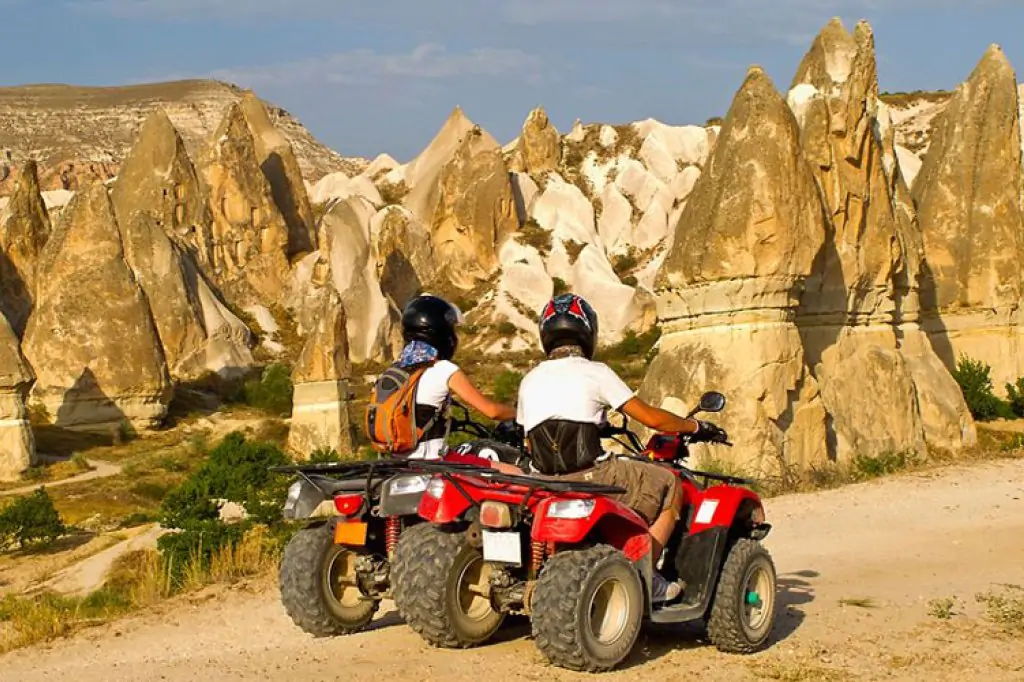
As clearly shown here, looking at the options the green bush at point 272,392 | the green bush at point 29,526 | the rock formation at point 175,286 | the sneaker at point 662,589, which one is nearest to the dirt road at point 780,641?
the sneaker at point 662,589

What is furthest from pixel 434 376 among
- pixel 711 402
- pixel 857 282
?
pixel 857 282

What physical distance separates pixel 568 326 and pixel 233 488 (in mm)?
12006

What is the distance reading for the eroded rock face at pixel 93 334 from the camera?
3266 centimetres

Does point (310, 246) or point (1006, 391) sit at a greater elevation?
point (310, 246)

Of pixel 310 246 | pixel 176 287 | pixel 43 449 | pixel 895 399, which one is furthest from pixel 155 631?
pixel 310 246

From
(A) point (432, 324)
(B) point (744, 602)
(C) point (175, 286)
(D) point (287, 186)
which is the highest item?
(D) point (287, 186)

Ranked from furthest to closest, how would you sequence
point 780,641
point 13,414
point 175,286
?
point 175,286 < point 13,414 < point 780,641

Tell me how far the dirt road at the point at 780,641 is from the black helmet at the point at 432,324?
1.35 metres

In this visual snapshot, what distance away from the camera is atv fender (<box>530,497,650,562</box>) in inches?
219

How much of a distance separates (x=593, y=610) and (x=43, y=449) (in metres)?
25.6

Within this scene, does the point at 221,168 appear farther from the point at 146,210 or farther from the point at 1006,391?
the point at 1006,391

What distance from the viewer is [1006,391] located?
25078 millimetres

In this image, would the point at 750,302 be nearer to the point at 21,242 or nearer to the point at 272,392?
the point at 272,392

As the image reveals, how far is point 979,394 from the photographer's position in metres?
23.2
